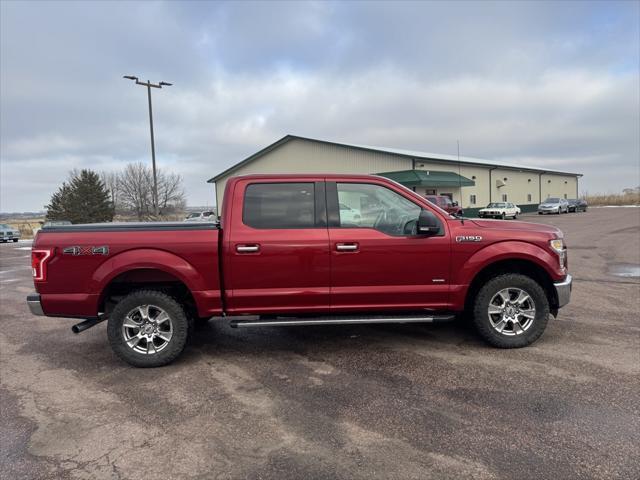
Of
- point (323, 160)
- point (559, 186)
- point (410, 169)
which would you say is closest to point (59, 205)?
point (323, 160)

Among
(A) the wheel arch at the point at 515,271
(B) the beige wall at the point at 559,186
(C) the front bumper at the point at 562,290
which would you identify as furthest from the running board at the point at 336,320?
(B) the beige wall at the point at 559,186

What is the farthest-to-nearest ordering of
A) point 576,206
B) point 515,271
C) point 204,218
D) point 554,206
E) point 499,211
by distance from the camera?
point 576,206 < point 554,206 < point 499,211 < point 204,218 < point 515,271

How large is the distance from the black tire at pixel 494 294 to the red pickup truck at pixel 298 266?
0.4 inches

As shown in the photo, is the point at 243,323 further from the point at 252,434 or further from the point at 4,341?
the point at 4,341

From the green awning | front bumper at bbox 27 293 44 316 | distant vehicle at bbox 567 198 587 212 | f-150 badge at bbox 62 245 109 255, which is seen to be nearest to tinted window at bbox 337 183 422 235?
f-150 badge at bbox 62 245 109 255

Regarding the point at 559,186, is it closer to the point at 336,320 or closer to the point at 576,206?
the point at 576,206

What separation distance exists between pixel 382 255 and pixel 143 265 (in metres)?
2.45

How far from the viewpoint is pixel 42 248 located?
14.6 feet

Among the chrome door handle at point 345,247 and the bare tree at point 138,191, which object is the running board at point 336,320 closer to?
the chrome door handle at point 345,247

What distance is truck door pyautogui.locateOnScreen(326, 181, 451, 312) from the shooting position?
15.1ft

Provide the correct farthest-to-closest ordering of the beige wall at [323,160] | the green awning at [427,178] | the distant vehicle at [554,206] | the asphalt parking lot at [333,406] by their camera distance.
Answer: the distant vehicle at [554,206] < the beige wall at [323,160] < the green awning at [427,178] < the asphalt parking lot at [333,406]

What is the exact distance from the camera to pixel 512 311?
4.86 meters

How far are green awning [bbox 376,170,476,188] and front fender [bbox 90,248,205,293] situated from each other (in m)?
27.0

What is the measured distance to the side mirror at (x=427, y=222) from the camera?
4.47 meters
